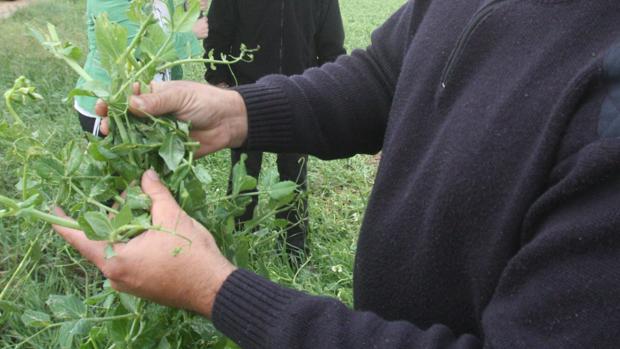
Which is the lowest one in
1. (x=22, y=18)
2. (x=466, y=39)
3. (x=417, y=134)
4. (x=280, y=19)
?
(x=22, y=18)

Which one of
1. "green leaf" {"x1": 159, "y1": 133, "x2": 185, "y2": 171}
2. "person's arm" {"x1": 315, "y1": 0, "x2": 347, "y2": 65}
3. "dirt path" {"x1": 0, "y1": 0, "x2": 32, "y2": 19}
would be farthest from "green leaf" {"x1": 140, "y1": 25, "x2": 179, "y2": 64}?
"dirt path" {"x1": 0, "y1": 0, "x2": 32, "y2": 19}

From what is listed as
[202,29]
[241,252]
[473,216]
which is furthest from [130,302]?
[202,29]

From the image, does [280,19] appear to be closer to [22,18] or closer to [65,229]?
[65,229]

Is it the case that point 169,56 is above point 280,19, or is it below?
above

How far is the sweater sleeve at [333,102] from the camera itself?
1.22m

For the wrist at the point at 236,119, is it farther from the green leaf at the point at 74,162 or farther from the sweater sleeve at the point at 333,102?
the green leaf at the point at 74,162

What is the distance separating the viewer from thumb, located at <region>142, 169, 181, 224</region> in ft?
2.71

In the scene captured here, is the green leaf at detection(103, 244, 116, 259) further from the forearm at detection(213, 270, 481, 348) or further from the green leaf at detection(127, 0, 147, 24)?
the green leaf at detection(127, 0, 147, 24)

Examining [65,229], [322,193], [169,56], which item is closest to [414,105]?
[169,56]

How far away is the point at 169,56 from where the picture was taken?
96 centimetres

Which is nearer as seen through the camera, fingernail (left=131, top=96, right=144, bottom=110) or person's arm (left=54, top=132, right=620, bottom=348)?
person's arm (left=54, top=132, right=620, bottom=348)

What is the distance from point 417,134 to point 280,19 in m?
1.76

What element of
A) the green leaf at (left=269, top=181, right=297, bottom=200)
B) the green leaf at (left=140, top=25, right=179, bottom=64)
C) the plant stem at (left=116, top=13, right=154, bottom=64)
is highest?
the plant stem at (left=116, top=13, right=154, bottom=64)

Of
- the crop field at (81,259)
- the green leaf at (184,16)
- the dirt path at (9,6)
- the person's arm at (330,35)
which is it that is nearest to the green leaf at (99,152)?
the crop field at (81,259)
